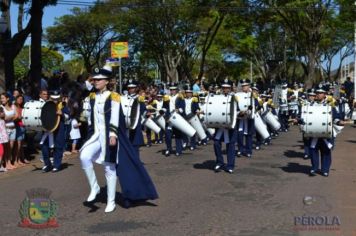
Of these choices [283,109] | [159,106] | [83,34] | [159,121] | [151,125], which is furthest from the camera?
[83,34]

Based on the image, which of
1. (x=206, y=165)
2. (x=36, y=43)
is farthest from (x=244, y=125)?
(x=36, y=43)

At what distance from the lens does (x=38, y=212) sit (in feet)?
26.7

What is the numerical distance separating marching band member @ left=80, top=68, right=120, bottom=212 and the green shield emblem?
0.78 metres

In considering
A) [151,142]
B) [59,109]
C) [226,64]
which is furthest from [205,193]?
[226,64]

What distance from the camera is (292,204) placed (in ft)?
28.8

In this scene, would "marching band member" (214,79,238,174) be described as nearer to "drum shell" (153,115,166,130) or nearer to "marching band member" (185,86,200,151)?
"marching band member" (185,86,200,151)

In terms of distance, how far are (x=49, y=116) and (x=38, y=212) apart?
424 cm

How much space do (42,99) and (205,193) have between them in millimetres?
4659

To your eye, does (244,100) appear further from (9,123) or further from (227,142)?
(9,123)

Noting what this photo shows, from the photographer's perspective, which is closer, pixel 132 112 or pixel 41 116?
pixel 132 112

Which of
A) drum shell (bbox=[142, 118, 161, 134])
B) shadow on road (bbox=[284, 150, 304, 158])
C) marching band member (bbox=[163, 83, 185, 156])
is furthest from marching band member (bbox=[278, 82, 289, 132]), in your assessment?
marching band member (bbox=[163, 83, 185, 156])

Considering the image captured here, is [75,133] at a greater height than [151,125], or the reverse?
[151,125]

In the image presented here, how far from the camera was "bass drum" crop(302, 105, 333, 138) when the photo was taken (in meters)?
10.8

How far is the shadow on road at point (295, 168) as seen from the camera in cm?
1203
